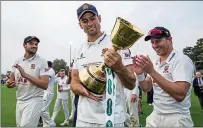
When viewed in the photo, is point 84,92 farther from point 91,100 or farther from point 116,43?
point 116,43

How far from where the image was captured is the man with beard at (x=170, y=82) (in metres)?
3.46

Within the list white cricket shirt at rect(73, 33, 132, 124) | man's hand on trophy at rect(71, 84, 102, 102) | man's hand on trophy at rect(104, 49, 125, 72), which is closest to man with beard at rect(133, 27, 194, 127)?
white cricket shirt at rect(73, 33, 132, 124)

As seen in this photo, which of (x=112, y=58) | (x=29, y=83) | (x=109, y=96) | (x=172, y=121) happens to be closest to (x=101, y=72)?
(x=109, y=96)

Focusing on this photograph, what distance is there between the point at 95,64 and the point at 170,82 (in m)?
0.92

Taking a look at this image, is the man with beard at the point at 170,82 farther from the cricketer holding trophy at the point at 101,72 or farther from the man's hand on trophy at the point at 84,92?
the man's hand on trophy at the point at 84,92

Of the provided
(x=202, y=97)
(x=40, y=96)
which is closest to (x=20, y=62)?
(x=40, y=96)

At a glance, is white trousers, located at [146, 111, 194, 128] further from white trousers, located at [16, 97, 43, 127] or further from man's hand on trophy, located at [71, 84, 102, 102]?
white trousers, located at [16, 97, 43, 127]

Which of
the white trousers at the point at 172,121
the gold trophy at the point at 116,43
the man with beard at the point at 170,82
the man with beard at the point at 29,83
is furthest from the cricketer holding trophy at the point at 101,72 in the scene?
the man with beard at the point at 29,83

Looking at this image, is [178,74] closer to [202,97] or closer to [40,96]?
[40,96]

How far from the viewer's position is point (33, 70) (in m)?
5.74

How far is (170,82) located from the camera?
11.0ft

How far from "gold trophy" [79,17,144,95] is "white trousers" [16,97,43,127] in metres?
3.12

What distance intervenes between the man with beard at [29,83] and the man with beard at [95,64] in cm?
261

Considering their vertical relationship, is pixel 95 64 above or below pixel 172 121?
above
